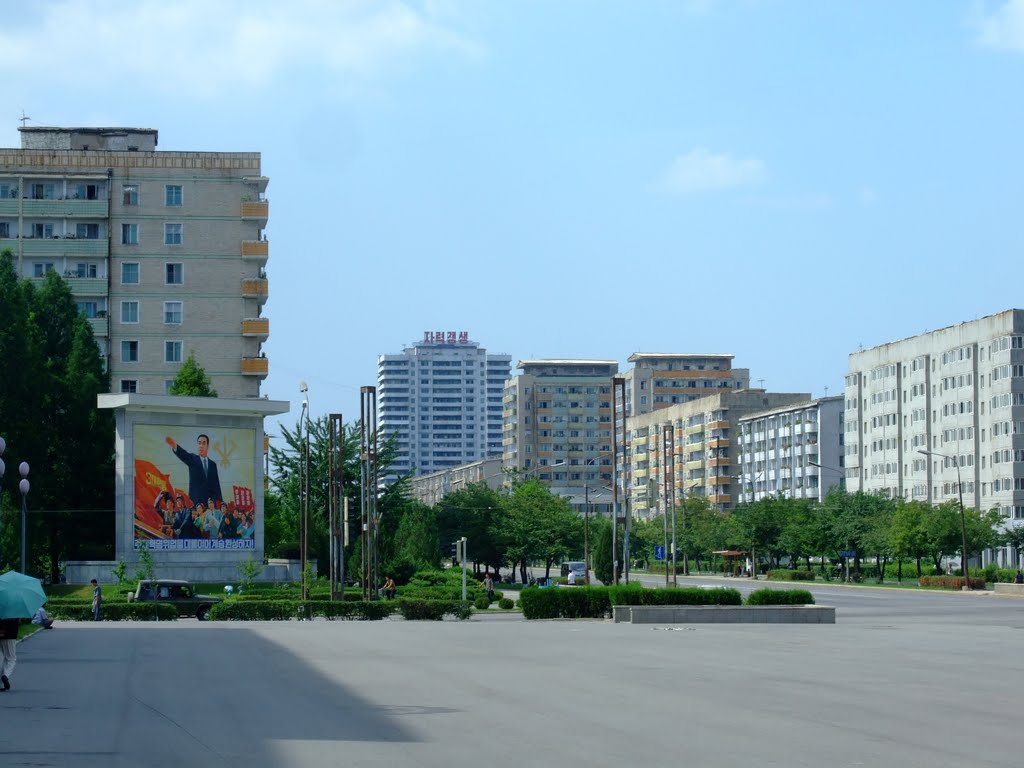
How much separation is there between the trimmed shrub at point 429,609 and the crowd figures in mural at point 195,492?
646 inches

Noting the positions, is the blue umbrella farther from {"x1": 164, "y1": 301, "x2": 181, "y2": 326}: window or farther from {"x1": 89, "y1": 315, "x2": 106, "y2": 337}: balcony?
{"x1": 89, "y1": 315, "x2": 106, "y2": 337}: balcony

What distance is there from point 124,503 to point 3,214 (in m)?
40.3

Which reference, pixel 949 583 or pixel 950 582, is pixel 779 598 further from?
pixel 949 583

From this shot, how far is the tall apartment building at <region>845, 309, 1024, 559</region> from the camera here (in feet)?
374

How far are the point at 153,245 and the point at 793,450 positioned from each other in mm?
81950

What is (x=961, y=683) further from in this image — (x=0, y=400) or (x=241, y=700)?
(x=0, y=400)

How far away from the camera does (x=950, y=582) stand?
8475 centimetres

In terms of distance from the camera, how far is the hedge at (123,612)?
51.1m

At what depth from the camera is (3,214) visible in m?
96.2

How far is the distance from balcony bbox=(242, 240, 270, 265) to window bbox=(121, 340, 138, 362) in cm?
915

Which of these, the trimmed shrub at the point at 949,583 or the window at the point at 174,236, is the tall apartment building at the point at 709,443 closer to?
the trimmed shrub at the point at 949,583

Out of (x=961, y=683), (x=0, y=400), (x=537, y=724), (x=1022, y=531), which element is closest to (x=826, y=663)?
(x=961, y=683)

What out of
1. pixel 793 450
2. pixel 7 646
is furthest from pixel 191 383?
pixel 793 450

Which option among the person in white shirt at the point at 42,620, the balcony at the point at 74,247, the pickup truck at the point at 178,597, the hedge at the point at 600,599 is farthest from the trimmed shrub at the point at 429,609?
the balcony at the point at 74,247
